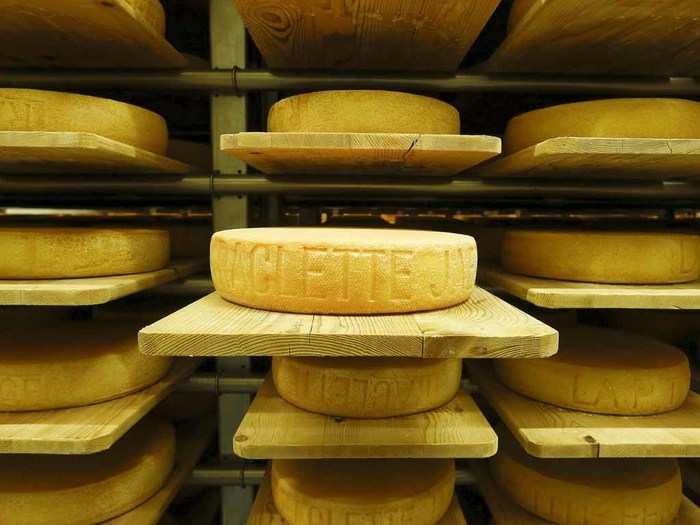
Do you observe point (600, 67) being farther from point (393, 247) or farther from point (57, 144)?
point (57, 144)

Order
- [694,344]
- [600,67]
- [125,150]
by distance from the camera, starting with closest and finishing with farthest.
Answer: [125,150] < [600,67] < [694,344]

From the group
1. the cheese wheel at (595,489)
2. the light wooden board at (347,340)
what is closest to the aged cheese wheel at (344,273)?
the light wooden board at (347,340)

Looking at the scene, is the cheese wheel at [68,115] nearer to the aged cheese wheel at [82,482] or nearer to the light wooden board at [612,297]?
the aged cheese wheel at [82,482]

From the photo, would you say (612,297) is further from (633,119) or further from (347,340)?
(347,340)

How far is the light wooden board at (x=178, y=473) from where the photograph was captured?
48.6 inches

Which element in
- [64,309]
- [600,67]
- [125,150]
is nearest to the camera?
[125,150]

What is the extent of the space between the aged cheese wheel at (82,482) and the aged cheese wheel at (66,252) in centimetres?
52

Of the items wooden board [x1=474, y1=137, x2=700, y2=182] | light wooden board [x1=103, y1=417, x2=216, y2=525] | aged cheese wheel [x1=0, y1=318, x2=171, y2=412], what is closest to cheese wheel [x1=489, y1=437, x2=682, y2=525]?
wooden board [x1=474, y1=137, x2=700, y2=182]

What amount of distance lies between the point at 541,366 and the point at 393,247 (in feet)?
2.28

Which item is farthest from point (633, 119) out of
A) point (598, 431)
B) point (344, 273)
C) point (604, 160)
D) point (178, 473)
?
point (178, 473)

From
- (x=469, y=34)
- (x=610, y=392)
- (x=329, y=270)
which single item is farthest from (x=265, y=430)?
(x=469, y=34)

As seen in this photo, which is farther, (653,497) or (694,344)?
(694,344)

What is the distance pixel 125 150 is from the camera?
117 centimetres

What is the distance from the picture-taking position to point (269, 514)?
3.86ft
